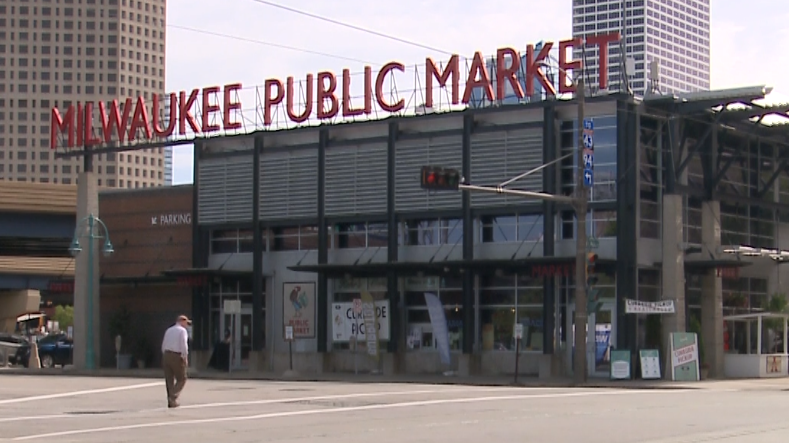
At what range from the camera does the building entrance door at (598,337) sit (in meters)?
45.2

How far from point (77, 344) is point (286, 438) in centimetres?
3918

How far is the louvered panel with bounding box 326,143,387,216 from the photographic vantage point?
5031 centimetres

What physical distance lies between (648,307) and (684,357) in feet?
6.83

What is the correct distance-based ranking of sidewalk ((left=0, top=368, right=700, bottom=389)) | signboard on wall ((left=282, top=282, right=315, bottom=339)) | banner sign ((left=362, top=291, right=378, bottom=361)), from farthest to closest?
signboard on wall ((left=282, top=282, right=315, bottom=339)) → banner sign ((left=362, top=291, right=378, bottom=361)) → sidewalk ((left=0, top=368, right=700, bottom=389))

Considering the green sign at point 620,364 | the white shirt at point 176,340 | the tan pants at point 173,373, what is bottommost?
the green sign at point 620,364

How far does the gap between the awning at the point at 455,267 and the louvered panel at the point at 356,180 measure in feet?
8.20

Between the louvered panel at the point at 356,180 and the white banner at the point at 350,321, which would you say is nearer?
the white banner at the point at 350,321

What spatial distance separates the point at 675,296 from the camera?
146ft

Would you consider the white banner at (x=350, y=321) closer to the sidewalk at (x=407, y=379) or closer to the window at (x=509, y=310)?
the sidewalk at (x=407, y=379)

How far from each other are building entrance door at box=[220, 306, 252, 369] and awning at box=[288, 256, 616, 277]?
464 cm

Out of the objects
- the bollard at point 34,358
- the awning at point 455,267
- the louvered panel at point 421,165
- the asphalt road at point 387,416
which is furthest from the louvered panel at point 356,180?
the asphalt road at point 387,416

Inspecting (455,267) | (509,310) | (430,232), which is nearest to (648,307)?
(509,310)

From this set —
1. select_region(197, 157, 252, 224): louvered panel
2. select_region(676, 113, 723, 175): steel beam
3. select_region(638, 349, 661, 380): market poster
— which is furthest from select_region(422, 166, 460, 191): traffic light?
select_region(197, 157, 252, 224): louvered panel

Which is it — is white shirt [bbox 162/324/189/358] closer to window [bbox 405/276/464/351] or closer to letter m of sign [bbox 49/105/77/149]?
window [bbox 405/276/464/351]
